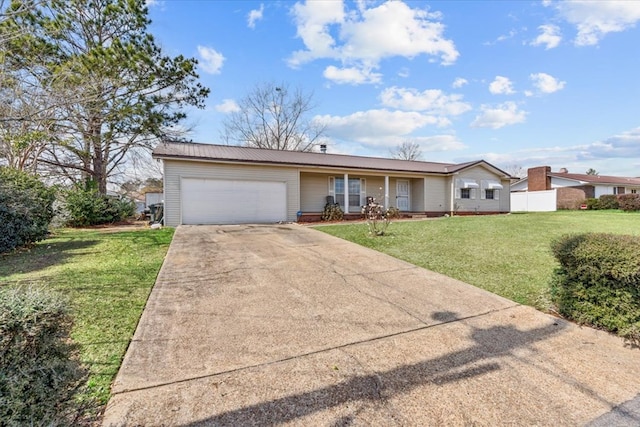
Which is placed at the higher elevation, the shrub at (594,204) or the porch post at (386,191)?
the porch post at (386,191)

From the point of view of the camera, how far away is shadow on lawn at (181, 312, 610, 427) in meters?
2.11

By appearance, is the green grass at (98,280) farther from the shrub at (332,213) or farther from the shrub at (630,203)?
the shrub at (630,203)

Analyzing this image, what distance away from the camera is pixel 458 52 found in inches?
487

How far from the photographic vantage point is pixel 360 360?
287 centimetres

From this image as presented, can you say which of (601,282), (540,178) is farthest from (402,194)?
(540,178)

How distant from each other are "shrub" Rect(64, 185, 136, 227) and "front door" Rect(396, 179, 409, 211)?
14.7 meters

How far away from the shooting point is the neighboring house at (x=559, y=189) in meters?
25.9

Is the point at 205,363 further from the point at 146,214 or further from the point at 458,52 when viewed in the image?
the point at 146,214

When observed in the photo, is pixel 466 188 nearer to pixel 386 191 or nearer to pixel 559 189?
pixel 386 191

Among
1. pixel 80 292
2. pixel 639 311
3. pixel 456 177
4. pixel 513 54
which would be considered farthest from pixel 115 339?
pixel 456 177

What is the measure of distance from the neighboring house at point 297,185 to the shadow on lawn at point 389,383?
1160cm

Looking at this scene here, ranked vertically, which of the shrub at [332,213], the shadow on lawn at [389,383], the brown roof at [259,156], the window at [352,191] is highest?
the brown roof at [259,156]

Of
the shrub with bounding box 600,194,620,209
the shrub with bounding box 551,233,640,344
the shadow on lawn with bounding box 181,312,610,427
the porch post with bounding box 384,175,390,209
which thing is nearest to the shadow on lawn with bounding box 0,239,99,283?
the shadow on lawn with bounding box 181,312,610,427

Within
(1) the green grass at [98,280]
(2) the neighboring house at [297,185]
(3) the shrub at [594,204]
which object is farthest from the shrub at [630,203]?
(1) the green grass at [98,280]
